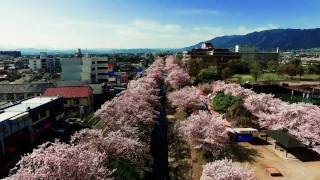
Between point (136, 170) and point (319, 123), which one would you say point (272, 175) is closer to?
point (319, 123)

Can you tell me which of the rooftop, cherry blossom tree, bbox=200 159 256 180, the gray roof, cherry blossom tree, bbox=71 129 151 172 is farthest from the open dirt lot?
the gray roof

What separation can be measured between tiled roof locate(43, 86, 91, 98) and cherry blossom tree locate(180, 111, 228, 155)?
1060 inches

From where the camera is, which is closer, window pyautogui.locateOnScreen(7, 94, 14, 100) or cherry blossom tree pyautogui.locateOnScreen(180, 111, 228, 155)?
cherry blossom tree pyautogui.locateOnScreen(180, 111, 228, 155)

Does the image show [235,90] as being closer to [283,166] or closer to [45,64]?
[283,166]

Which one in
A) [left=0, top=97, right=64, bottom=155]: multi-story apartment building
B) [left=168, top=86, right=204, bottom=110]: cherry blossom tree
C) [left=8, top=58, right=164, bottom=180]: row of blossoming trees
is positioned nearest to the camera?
[left=8, top=58, right=164, bottom=180]: row of blossoming trees

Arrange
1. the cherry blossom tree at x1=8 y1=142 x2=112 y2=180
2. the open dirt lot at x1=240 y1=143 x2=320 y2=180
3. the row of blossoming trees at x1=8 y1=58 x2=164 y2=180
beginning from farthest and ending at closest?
the open dirt lot at x1=240 y1=143 x2=320 y2=180 < the row of blossoming trees at x1=8 y1=58 x2=164 y2=180 < the cherry blossom tree at x1=8 y1=142 x2=112 y2=180

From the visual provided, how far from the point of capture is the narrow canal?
25.9 m

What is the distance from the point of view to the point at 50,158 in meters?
15.1

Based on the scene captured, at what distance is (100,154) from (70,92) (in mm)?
35959

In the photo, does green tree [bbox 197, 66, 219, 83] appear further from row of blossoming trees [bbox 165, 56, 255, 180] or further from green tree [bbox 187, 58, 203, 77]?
row of blossoming trees [bbox 165, 56, 255, 180]

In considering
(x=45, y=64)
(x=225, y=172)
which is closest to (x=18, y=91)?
(x=225, y=172)

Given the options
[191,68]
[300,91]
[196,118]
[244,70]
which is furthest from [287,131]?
[244,70]

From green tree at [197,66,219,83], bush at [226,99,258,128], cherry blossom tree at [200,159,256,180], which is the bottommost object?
bush at [226,99,258,128]

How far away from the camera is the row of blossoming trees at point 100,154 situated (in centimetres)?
1503
